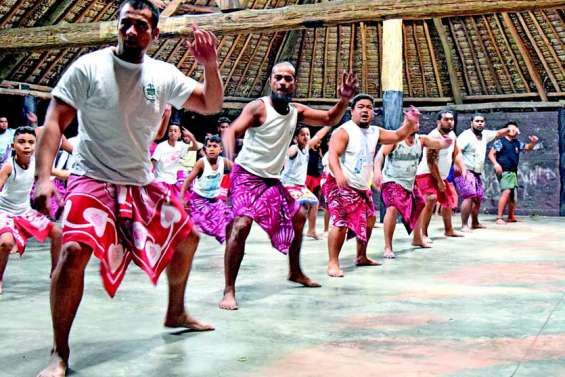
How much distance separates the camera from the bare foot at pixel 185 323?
3617 mm

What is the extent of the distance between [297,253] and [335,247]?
78 cm

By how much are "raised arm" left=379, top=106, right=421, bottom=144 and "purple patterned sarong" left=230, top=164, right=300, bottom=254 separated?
1.36 m

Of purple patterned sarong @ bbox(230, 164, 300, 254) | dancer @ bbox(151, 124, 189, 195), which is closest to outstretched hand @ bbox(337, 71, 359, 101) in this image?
purple patterned sarong @ bbox(230, 164, 300, 254)

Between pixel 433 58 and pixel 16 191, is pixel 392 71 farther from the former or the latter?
pixel 16 191

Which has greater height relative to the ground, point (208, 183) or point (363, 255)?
point (208, 183)

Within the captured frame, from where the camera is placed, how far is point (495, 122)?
49.0 feet

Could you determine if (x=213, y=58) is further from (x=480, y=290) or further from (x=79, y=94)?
(x=480, y=290)

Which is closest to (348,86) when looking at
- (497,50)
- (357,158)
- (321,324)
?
(357,158)

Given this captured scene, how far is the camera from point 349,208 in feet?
19.6

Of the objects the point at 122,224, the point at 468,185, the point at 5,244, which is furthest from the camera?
the point at 468,185

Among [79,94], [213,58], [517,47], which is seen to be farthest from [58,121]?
[517,47]

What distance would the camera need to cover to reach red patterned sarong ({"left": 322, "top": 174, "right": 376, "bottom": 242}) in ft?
19.5

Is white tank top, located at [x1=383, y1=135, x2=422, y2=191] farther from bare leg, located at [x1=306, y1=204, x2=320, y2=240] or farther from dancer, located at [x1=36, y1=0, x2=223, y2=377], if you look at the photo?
dancer, located at [x1=36, y1=0, x2=223, y2=377]

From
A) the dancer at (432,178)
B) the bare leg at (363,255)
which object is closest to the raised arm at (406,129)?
the bare leg at (363,255)
